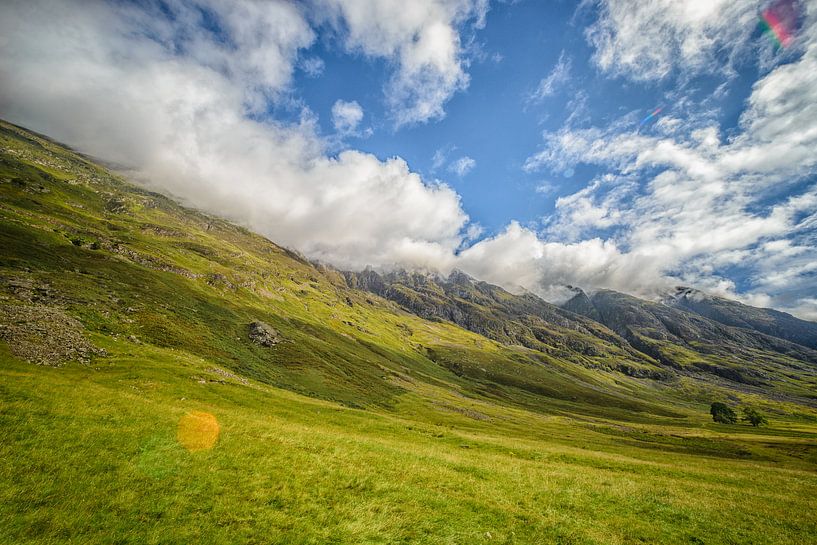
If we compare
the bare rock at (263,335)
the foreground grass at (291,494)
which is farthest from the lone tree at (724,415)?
the bare rock at (263,335)

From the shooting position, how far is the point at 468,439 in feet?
138

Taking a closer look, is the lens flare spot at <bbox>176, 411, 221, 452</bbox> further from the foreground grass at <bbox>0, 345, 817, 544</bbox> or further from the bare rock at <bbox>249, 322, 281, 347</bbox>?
the bare rock at <bbox>249, 322, 281, 347</bbox>

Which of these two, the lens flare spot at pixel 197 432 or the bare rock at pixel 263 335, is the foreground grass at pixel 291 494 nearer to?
the lens flare spot at pixel 197 432

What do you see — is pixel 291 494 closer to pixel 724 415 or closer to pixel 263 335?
pixel 263 335

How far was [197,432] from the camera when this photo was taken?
813 inches

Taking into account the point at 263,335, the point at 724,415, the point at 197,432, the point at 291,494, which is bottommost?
the point at 291,494

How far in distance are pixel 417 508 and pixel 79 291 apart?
118280 mm

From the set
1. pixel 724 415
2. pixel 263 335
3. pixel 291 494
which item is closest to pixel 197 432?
pixel 291 494

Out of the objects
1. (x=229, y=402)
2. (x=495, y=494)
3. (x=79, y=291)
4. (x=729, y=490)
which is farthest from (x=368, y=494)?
(x=79, y=291)

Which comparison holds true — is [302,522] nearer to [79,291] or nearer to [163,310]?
[79,291]

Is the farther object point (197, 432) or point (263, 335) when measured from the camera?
point (263, 335)

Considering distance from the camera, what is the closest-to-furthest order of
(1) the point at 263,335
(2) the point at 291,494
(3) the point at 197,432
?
(2) the point at 291,494, (3) the point at 197,432, (1) the point at 263,335

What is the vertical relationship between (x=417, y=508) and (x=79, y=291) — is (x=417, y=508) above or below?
below

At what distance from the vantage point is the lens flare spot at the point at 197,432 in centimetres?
1888
